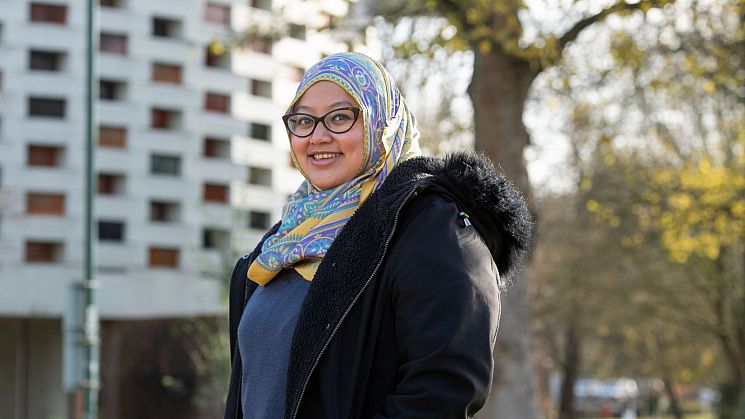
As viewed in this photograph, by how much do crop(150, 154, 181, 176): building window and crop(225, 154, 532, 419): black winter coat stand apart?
2102cm

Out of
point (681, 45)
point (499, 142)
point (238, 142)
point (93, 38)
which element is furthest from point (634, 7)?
point (238, 142)

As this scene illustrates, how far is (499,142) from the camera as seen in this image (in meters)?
12.4

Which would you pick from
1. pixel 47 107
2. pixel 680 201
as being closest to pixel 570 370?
pixel 680 201

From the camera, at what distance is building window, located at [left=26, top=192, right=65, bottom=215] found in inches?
910

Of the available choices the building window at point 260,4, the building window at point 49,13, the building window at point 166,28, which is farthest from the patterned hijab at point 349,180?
the building window at point 166,28

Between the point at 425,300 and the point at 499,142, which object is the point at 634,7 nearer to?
the point at 499,142

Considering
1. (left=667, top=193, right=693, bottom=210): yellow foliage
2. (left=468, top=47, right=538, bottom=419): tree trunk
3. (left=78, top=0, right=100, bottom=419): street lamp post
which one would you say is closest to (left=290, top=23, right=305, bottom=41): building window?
(left=78, top=0, right=100, bottom=419): street lamp post

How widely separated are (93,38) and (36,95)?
8.49 m

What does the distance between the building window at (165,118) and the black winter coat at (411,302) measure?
21125 millimetres

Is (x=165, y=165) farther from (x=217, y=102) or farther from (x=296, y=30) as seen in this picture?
(x=296, y=30)

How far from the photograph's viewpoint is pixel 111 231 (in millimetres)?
23672

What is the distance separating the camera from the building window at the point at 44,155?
76.1ft

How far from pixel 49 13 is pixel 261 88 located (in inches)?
167

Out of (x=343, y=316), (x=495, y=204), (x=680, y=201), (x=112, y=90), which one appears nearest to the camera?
(x=343, y=316)
